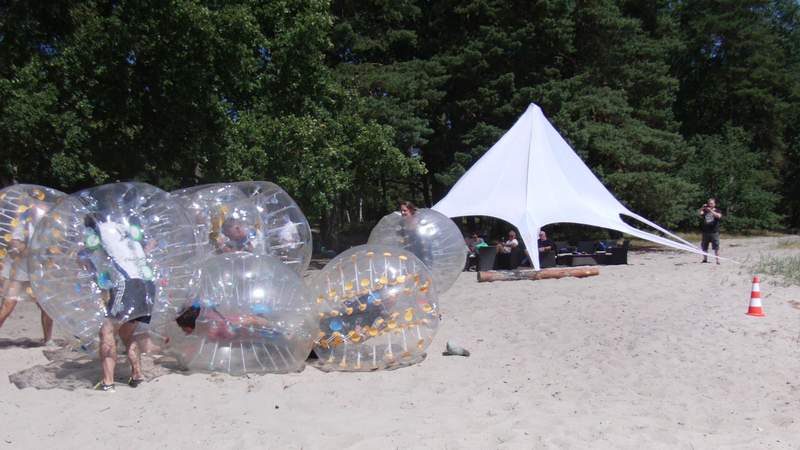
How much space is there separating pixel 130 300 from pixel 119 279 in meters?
0.20

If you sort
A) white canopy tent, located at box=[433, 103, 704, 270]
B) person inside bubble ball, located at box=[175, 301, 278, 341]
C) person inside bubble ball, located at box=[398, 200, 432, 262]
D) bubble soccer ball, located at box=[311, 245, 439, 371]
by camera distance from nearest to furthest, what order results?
person inside bubble ball, located at box=[175, 301, 278, 341] < bubble soccer ball, located at box=[311, 245, 439, 371] < person inside bubble ball, located at box=[398, 200, 432, 262] < white canopy tent, located at box=[433, 103, 704, 270]

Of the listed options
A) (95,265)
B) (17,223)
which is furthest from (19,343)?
(95,265)

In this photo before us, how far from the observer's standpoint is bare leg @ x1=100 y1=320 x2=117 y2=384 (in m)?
5.82

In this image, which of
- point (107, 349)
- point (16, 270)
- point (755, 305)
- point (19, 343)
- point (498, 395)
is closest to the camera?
point (107, 349)

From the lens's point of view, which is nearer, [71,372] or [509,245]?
[71,372]

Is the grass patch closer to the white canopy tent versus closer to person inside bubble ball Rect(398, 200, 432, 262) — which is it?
the white canopy tent

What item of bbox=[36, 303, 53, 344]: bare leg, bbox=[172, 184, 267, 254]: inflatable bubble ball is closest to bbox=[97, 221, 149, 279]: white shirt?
bbox=[172, 184, 267, 254]: inflatable bubble ball

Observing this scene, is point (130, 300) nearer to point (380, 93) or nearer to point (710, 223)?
point (710, 223)

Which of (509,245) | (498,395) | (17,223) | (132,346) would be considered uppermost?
(17,223)

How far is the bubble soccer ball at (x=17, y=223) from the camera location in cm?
709

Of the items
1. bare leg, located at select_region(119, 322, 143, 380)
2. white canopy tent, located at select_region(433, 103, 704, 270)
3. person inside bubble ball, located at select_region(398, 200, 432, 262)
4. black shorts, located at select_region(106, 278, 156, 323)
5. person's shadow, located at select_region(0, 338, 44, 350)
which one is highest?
white canopy tent, located at select_region(433, 103, 704, 270)

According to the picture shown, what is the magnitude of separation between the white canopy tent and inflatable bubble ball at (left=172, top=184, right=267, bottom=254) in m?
6.48

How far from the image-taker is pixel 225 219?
8.09 metres

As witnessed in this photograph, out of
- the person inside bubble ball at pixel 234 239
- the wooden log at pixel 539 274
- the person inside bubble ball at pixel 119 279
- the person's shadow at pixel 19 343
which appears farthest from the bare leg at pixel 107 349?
the wooden log at pixel 539 274
